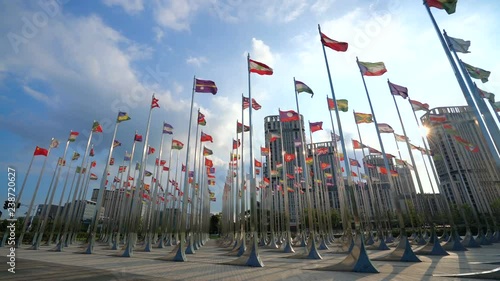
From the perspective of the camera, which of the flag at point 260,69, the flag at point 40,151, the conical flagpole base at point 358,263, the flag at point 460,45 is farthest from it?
the flag at point 40,151

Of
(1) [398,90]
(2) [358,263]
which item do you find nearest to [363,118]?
(1) [398,90]

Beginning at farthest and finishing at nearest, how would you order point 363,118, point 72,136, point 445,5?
1. point 72,136
2. point 363,118
3. point 445,5

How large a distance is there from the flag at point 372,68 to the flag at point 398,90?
3.90 metres

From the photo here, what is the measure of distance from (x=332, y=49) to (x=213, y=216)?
7773 centimetres

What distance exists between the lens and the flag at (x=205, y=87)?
55.0 feet

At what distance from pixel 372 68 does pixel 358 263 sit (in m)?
11.4

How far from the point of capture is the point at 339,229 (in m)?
70.5

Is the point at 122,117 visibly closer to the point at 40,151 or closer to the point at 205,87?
the point at 205,87

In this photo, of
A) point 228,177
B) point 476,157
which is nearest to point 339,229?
point 476,157

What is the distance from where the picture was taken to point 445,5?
36.0 ft

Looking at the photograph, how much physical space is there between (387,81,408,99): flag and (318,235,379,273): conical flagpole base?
42.1 feet

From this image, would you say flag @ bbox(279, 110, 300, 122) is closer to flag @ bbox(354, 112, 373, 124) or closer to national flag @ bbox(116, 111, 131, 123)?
flag @ bbox(354, 112, 373, 124)

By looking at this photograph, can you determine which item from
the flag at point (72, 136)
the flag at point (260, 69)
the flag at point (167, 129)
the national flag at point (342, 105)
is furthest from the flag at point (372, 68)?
the flag at point (72, 136)

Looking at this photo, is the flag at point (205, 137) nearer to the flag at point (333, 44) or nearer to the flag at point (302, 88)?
the flag at point (302, 88)
